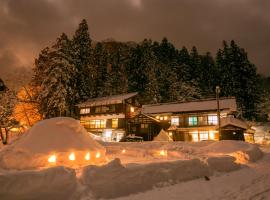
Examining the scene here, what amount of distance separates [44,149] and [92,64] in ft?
142

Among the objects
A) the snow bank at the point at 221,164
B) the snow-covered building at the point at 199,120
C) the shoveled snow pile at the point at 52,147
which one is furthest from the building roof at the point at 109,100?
the snow bank at the point at 221,164

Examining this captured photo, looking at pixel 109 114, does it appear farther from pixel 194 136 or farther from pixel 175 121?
pixel 194 136

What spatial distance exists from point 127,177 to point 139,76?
48.4 meters

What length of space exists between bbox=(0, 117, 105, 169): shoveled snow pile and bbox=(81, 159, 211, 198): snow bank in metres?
7.36

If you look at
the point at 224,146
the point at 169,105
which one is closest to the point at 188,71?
the point at 169,105

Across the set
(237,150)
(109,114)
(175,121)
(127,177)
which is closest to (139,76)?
(109,114)

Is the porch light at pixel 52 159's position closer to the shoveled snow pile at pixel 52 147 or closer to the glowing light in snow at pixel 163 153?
the shoveled snow pile at pixel 52 147

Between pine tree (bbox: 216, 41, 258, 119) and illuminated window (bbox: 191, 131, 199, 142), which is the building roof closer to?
illuminated window (bbox: 191, 131, 199, 142)

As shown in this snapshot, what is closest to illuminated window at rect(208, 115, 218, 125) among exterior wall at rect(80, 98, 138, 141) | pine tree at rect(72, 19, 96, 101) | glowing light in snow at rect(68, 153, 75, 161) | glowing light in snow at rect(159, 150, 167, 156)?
exterior wall at rect(80, 98, 138, 141)

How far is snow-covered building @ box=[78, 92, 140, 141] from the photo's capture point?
43344mm

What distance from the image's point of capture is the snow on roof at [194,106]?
118 feet

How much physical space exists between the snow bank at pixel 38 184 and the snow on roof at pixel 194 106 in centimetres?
3286

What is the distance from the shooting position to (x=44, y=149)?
1402cm

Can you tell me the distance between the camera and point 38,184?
6555 millimetres
